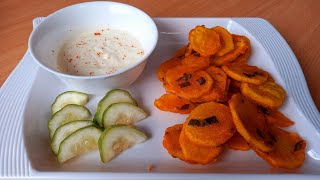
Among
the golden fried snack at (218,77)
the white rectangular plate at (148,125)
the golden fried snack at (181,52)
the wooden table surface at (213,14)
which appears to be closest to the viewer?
the white rectangular plate at (148,125)

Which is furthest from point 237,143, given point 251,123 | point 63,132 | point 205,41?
point 63,132

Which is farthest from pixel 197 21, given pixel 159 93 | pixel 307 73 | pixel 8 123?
pixel 8 123

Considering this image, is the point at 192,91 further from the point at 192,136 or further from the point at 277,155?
the point at 277,155

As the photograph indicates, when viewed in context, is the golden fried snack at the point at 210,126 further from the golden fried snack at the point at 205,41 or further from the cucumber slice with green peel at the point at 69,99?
the cucumber slice with green peel at the point at 69,99

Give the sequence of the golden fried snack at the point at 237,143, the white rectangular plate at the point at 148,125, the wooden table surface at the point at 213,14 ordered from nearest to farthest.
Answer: the white rectangular plate at the point at 148,125
the golden fried snack at the point at 237,143
the wooden table surface at the point at 213,14

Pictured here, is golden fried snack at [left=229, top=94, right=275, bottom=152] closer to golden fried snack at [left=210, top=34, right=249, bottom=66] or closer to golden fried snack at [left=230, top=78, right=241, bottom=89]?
golden fried snack at [left=230, top=78, right=241, bottom=89]

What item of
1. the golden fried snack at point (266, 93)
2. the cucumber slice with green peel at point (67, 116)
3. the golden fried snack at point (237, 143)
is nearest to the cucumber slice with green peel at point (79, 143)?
the cucumber slice with green peel at point (67, 116)

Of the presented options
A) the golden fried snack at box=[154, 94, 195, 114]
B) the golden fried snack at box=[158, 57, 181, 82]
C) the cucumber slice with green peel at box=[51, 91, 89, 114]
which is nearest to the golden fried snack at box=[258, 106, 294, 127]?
the golden fried snack at box=[154, 94, 195, 114]

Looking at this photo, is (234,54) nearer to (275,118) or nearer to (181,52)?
(181,52)
